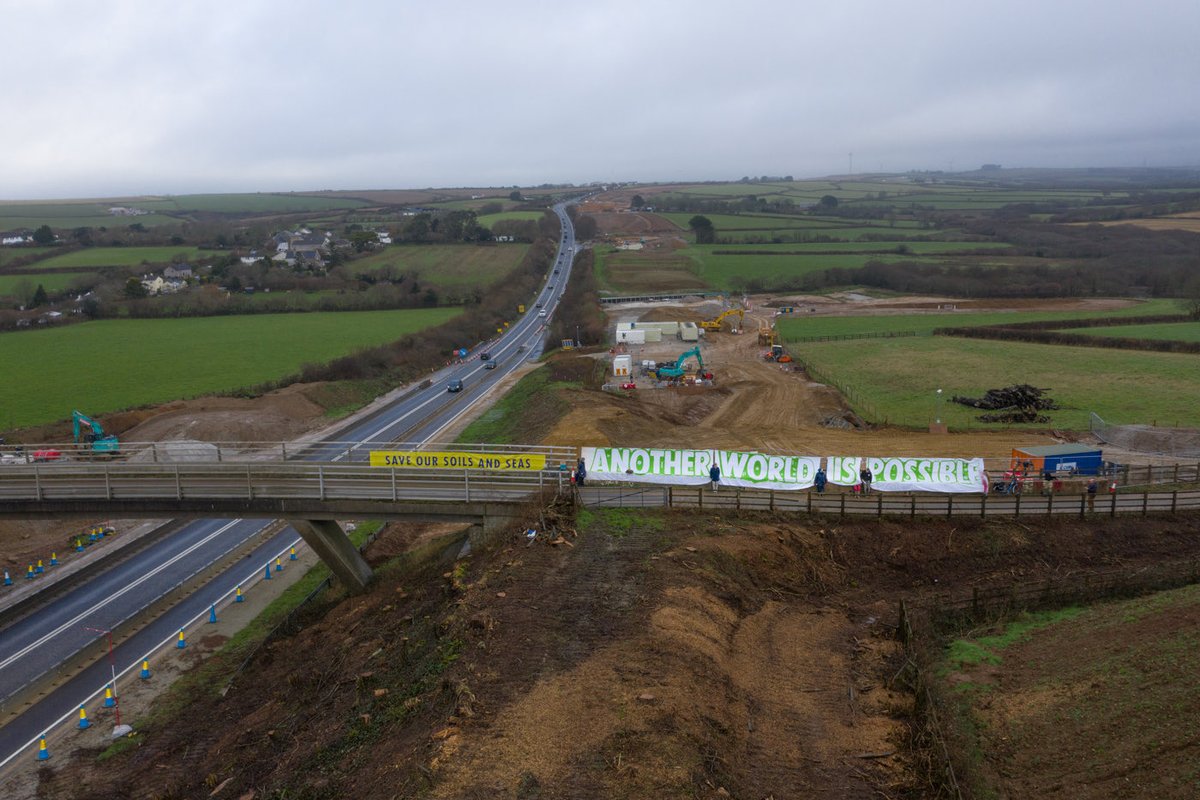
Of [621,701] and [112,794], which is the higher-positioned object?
[621,701]

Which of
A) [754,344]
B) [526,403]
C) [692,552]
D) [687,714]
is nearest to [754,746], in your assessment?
[687,714]

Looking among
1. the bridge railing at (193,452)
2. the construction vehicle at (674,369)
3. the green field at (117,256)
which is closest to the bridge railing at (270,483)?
the bridge railing at (193,452)

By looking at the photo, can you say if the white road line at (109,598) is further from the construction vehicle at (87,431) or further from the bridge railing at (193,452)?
the construction vehicle at (87,431)

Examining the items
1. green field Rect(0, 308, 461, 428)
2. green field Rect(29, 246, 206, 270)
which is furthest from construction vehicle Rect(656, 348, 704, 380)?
green field Rect(29, 246, 206, 270)

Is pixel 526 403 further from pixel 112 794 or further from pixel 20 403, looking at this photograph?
pixel 112 794

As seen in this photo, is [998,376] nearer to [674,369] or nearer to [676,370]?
[676,370]

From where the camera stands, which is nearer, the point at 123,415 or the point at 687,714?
the point at 687,714

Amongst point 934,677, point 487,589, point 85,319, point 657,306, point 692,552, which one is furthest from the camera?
point 657,306
